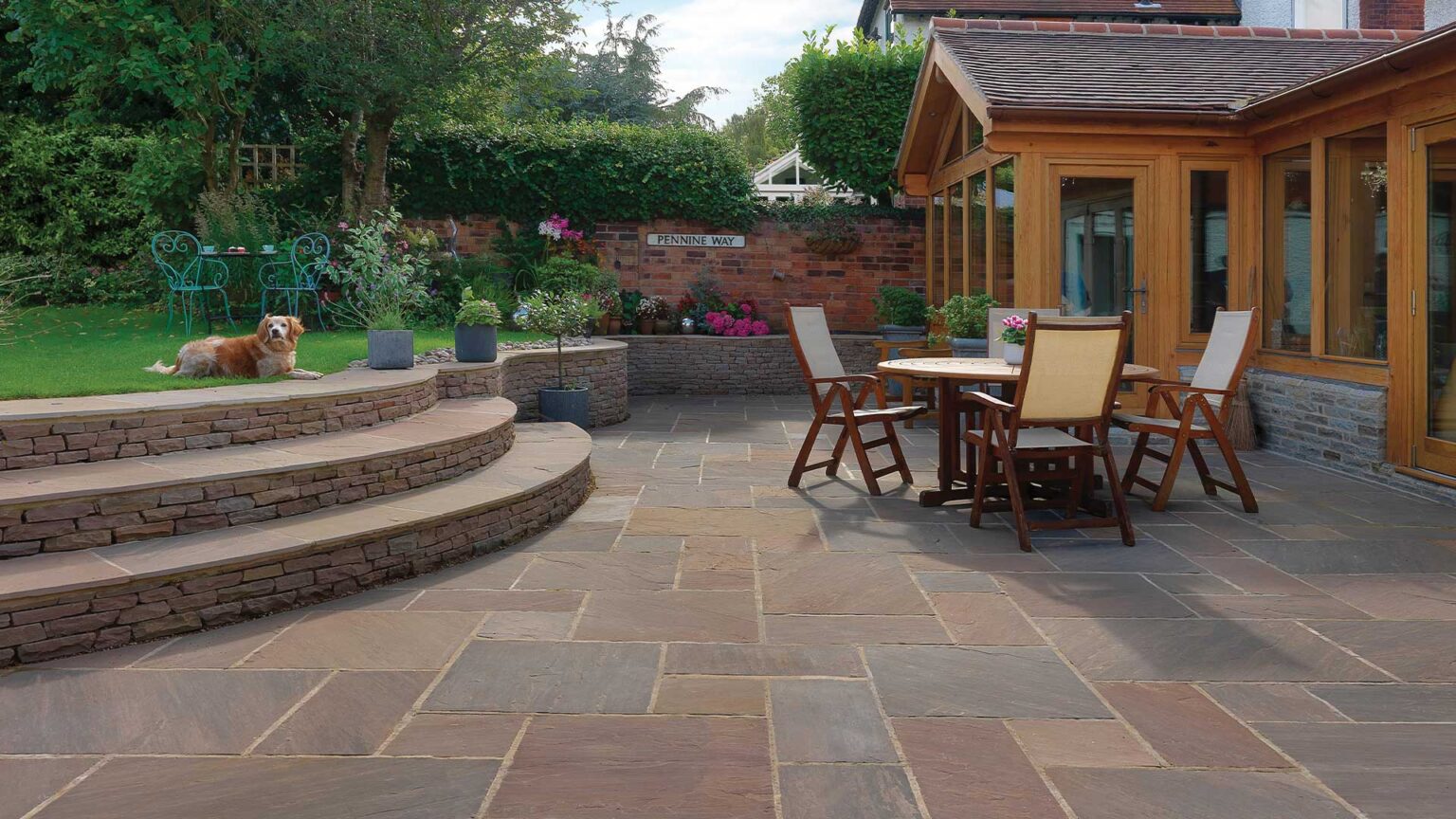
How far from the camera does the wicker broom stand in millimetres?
8039

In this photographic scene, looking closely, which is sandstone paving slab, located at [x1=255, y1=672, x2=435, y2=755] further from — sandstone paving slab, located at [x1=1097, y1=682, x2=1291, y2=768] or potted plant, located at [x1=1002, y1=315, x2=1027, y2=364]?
potted plant, located at [x1=1002, y1=315, x2=1027, y2=364]

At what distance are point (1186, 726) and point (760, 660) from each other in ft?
4.01

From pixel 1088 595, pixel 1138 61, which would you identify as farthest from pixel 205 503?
pixel 1138 61

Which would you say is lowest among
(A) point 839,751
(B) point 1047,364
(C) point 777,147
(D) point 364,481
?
(A) point 839,751

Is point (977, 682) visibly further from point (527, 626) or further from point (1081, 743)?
point (527, 626)

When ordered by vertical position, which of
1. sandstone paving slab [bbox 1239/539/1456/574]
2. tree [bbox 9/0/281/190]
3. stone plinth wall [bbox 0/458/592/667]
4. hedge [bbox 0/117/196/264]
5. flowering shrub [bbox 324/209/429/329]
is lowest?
sandstone paving slab [bbox 1239/539/1456/574]

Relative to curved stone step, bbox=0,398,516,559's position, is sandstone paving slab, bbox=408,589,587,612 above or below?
below

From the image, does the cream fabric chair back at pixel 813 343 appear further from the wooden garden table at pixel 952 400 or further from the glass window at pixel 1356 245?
the glass window at pixel 1356 245

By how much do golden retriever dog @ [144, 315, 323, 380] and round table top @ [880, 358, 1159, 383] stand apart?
3242mm

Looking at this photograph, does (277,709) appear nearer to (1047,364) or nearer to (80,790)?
(80,790)

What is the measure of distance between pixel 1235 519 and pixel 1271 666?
2.38 metres

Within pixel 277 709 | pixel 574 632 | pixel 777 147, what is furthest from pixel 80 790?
pixel 777 147

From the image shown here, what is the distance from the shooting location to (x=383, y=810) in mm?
2438

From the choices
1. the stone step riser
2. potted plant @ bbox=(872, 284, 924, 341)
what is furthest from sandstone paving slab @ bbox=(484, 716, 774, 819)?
potted plant @ bbox=(872, 284, 924, 341)
